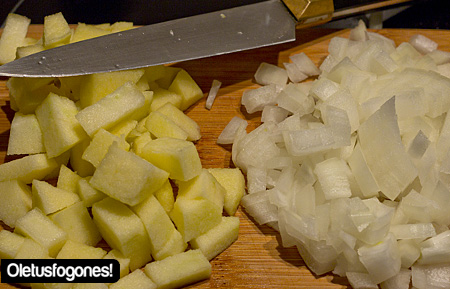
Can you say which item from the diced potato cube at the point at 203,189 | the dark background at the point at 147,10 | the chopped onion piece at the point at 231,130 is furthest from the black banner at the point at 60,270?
the dark background at the point at 147,10

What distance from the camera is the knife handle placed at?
2064mm

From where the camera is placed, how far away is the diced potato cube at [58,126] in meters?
1.67

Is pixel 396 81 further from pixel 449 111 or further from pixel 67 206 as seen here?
pixel 67 206

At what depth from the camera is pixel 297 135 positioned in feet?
5.54

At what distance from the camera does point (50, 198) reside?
1.61 m

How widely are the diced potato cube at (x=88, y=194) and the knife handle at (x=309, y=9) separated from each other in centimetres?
113

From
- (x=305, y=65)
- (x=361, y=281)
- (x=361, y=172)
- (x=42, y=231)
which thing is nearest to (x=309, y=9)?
(x=305, y=65)

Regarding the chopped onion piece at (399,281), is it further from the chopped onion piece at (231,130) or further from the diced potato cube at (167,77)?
the diced potato cube at (167,77)

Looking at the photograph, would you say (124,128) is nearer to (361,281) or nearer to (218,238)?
(218,238)

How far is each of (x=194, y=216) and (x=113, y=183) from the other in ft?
0.92

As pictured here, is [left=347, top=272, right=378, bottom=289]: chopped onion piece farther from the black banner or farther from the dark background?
the dark background

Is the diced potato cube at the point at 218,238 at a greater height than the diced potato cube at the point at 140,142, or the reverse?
the diced potato cube at the point at 140,142

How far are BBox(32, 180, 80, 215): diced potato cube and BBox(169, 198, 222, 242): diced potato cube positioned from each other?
361 millimetres

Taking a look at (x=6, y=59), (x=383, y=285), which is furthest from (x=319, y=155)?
(x=6, y=59)
